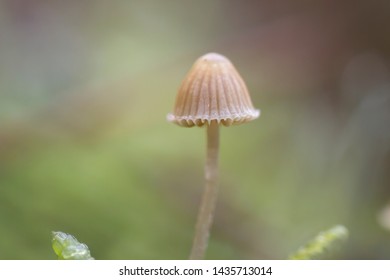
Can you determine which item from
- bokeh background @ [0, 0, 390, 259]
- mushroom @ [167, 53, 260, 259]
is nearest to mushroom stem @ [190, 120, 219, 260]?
mushroom @ [167, 53, 260, 259]

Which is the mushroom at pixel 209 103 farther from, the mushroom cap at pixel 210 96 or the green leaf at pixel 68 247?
the green leaf at pixel 68 247

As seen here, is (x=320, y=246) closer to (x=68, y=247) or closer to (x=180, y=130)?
(x=68, y=247)

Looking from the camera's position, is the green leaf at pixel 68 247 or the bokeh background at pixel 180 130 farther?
the bokeh background at pixel 180 130

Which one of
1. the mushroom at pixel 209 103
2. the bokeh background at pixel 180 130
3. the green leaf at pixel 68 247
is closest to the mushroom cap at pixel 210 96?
the mushroom at pixel 209 103

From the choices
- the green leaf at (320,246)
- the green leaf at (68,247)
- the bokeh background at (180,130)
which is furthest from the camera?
the bokeh background at (180,130)

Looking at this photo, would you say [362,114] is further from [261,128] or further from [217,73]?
[217,73]

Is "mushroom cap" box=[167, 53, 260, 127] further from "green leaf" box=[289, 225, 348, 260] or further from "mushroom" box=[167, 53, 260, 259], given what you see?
"green leaf" box=[289, 225, 348, 260]
